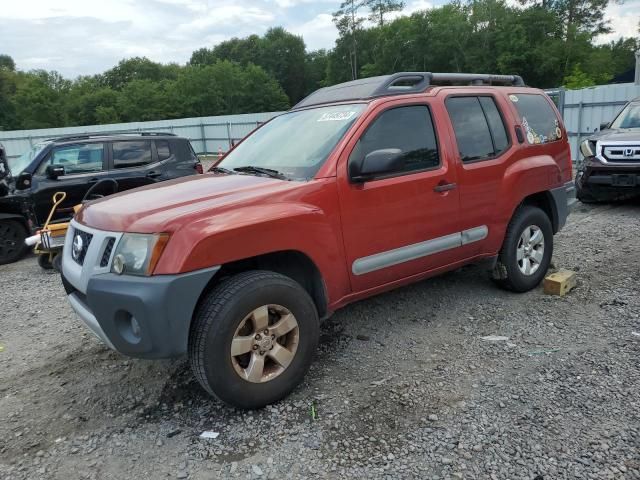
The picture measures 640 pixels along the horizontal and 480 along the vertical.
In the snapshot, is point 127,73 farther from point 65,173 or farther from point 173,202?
point 173,202

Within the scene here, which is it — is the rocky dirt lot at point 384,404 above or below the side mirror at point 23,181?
below

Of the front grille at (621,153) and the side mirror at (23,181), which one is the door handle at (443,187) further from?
the side mirror at (23,181)

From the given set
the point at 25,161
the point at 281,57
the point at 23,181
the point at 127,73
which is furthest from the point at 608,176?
the point at 127,73

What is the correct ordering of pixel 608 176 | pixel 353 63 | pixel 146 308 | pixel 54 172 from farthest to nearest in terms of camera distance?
pixel 353 63 < pixel 608 176 < pixel 54 172 < pixel 146 308

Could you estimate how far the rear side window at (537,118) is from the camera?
467 centimetres

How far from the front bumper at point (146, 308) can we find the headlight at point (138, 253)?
0.15 ft

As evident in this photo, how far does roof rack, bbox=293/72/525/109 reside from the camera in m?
3.89

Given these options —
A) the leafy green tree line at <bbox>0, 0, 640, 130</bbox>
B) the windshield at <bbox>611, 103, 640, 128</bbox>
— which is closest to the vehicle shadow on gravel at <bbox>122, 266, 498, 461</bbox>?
the windshield at <bbox>611, 103, 640, 128</bbox>

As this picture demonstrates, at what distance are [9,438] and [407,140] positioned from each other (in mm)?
3250

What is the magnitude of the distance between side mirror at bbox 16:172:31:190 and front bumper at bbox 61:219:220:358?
5.49 meters

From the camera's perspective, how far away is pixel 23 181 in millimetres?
7371

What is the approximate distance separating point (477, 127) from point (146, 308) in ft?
10.1

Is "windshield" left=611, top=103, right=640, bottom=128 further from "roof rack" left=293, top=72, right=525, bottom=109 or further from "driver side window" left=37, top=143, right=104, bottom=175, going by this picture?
"driver side window" left=37, top=143, right=104, bottom=175

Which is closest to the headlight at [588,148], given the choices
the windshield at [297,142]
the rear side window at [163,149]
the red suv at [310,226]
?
the red suv at [310,226]
